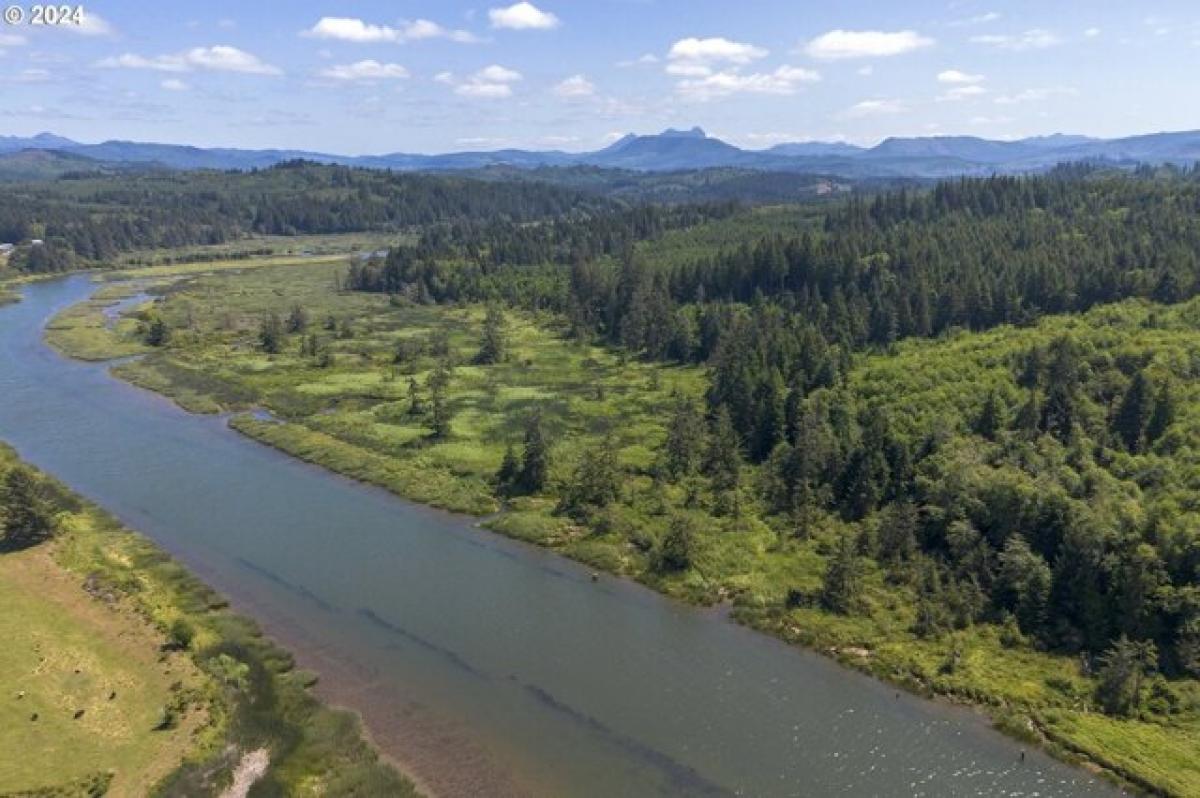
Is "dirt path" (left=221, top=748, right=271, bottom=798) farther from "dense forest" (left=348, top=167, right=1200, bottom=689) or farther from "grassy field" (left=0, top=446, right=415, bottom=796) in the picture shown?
"dense forest" (left=348, top=167, right=1200, bottom=689)

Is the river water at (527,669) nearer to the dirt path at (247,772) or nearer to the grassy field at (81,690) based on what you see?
the dirt path at (247,772)

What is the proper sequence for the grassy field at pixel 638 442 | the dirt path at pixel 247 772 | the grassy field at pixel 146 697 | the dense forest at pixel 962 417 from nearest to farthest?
the dirt path at pixel 247 772
the grassy field at pixel 146 697
the grassy field at pixel 638 442
the dense forest at pixel 962 417

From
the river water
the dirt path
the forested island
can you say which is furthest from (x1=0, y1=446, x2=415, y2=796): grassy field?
the forested island

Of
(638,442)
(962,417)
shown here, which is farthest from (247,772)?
(962,417)

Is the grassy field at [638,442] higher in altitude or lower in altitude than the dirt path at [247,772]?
higher

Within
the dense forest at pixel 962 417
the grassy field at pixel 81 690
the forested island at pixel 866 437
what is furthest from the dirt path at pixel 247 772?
the dense forest at pixel 962 417

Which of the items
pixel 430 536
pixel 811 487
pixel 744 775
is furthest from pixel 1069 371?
pixel 430 536
